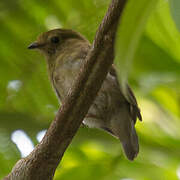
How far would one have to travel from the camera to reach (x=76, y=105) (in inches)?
66.1

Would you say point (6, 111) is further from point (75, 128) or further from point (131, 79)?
point (75, 128)

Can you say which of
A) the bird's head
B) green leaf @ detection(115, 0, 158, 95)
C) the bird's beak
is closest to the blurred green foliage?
the bird's beak

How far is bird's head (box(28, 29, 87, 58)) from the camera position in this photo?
409 centimetres

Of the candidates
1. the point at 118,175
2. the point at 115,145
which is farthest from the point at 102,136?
the point at 118,175

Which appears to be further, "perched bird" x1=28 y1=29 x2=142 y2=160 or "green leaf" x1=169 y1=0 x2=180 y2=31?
"perched bird" x1=28 y1=29 x2=142 y2=160

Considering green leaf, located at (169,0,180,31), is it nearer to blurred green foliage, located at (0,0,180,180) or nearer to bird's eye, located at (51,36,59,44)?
blurred green foliage, located at (0,0,180,180)

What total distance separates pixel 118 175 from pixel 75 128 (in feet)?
4.18

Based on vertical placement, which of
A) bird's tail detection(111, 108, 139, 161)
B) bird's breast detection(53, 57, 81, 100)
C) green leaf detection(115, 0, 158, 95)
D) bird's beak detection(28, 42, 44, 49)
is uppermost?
green leaf detection(115, 0, 158, 95)

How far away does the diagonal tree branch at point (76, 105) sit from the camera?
4.63 ft

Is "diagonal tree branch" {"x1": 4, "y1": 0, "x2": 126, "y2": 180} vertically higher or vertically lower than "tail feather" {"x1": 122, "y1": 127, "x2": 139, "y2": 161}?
higher

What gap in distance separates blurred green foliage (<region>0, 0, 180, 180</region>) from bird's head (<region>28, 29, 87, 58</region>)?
2.51 ft

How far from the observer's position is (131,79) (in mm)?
3066

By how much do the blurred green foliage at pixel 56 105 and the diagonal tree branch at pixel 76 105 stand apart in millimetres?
776

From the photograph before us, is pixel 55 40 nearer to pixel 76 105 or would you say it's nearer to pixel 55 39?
pixel 55 39
